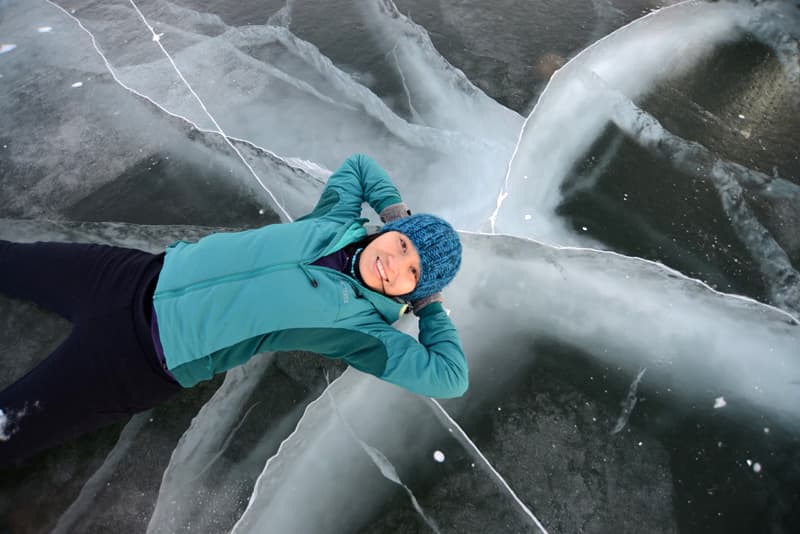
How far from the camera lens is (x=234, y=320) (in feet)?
3.84

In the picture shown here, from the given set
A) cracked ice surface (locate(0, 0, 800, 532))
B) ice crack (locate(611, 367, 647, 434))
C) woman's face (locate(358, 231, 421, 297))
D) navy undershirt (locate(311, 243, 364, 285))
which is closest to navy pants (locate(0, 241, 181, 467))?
cracked ice surface (locate(0, 0, 800, 532))

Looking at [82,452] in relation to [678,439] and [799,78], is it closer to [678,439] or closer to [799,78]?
[678,439]

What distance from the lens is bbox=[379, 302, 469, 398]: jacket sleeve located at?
1.21m

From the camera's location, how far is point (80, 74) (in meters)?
2.37

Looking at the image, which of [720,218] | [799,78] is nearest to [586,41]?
[799,78]

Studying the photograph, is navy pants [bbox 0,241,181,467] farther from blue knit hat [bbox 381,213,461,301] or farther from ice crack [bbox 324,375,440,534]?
blue knit hat [bbox 381,213,461,301]

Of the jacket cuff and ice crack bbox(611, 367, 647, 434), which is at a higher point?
the jacket cuff

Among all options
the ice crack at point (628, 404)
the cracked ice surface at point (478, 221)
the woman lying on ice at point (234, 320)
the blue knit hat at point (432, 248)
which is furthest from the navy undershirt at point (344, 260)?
the ice crack at point (628, 404)

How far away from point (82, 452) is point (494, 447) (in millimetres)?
1221

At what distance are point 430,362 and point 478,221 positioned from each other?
28.1 inches

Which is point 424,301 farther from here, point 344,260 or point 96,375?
point 96,375

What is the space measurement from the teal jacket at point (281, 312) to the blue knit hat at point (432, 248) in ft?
0.38

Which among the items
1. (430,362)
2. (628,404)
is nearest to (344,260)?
(430,362)

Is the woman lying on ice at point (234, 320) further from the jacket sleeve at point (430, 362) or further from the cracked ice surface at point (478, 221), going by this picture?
the cracked ice surface at point (478, 221)
